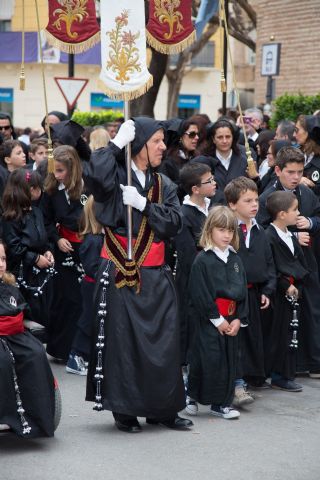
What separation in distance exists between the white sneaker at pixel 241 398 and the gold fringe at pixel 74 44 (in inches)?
110

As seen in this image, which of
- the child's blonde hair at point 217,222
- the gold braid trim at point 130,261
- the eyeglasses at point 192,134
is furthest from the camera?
the eyeglasses at point 192,134

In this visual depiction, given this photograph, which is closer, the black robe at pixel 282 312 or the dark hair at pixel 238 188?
the dark hair at pixel 238 188

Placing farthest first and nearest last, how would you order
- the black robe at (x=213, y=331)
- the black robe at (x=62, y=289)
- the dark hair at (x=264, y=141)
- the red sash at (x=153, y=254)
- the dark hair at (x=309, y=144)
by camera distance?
the dark hair at (x=264, y=141) < the dark hair at (x=309, y=144) < the black robe at (x=62, y=289) < the black robe at (x=213, y=331) < the red sash at (x=153, y=254)

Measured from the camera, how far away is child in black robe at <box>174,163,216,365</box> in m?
8.25

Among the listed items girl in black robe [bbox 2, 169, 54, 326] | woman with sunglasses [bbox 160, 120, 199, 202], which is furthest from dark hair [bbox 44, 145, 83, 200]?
woman with sunglasses [bbox 160, 120, 199, 202]

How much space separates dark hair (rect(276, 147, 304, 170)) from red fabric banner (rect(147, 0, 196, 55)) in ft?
4.15

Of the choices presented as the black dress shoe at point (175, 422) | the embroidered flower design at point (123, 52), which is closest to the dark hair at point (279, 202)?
the embroidered flower design at point (123, 52)

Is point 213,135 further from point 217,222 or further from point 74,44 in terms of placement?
point 217,222

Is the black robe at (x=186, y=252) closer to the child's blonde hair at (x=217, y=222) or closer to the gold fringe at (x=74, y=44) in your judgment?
the child's blonde hair at (x=217, y=222)

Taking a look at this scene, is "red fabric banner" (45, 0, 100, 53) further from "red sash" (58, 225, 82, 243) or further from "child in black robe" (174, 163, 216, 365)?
"red sash" (58, 225, 82, 243)

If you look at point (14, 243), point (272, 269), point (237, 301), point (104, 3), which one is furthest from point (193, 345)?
point (104, 3)

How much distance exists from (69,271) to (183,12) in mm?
2523

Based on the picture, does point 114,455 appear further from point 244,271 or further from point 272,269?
point 272,269

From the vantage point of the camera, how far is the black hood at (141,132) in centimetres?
685
